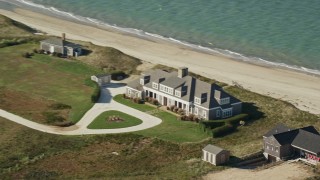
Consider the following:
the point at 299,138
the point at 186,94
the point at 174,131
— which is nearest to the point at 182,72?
the point at 186,94

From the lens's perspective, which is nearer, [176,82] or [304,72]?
[176,82]

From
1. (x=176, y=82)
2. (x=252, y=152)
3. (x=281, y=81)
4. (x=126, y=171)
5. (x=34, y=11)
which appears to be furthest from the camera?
(x=34, y=11)

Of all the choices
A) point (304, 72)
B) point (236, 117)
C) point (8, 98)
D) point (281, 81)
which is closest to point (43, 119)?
point (8, 98)

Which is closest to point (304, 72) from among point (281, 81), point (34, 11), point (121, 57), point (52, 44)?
point (281, 81)

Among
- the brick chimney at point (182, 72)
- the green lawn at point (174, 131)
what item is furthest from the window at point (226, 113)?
the brick chimney at point (182, 72)

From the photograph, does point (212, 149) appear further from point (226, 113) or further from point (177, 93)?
point (177, 93)

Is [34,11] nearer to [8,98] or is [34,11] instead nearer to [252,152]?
[8,98]

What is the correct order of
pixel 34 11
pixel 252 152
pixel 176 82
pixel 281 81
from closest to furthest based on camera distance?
pixel 252 152, pixel 176 82, pixel 281 81, pixel 34 11
